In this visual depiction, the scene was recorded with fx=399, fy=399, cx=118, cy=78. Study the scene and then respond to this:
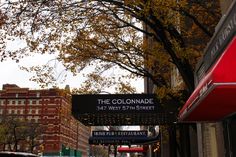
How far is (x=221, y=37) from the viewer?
816cm

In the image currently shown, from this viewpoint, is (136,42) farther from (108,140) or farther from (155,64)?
(108,140)

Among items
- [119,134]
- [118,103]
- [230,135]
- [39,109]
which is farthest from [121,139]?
[39,109]

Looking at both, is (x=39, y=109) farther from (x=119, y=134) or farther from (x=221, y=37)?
(x=221, y=37)

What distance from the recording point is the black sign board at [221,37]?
7.30 metres

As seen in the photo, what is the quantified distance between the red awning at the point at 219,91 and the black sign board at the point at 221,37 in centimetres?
128

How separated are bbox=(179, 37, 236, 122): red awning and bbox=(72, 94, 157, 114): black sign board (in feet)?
21.8

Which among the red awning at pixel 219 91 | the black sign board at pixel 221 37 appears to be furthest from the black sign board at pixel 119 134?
the red awning at pixel 219 91

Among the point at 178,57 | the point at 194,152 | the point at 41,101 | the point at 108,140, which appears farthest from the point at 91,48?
the point at 41,101

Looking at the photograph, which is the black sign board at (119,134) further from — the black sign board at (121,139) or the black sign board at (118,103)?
the black sign board at (118,103)

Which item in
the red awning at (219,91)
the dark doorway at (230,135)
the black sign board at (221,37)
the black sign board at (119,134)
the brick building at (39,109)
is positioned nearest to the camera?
the red awning at (219,91)

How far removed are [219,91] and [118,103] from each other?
9.65m

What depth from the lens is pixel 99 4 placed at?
12391 mm

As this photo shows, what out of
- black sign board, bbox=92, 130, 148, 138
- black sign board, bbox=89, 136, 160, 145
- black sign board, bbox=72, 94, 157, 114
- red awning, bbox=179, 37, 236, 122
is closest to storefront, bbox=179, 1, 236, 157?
red awning, bbox=179, 37, 236, 122

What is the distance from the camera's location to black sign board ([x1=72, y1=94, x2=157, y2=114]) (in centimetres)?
1492
